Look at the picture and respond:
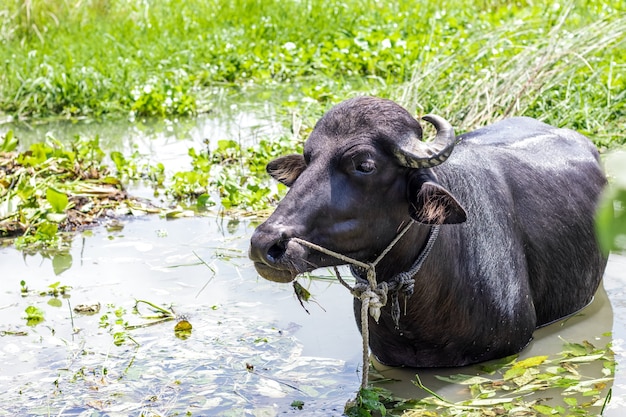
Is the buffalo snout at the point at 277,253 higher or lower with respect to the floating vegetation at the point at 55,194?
higher

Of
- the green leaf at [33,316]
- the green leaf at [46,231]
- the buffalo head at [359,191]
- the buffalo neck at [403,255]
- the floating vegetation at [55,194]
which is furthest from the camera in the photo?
the floating vegetation at [55,194]

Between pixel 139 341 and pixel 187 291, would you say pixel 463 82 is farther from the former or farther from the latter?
pixel 139 341

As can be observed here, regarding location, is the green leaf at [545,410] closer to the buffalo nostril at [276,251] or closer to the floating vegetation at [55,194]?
the buffalo nostril at [276,251]

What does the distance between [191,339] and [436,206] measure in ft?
5.56

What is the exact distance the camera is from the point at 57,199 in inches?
263

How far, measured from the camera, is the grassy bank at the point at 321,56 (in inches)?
314

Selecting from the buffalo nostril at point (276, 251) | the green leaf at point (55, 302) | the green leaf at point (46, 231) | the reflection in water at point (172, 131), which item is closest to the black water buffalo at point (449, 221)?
the buffalo nostril at point (276, 251)

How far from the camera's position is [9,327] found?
502cm

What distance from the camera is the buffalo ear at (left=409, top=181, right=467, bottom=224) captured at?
3.67 m

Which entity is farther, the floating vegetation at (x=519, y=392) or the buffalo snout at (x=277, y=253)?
the floating vegetation at (x=519, y=392)

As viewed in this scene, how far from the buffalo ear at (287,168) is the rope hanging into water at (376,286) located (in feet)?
1.56

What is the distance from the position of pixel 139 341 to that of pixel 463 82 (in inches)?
176

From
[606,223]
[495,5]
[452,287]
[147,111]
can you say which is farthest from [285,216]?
[495,5]

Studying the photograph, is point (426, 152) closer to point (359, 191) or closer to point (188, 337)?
point (359, 191)
